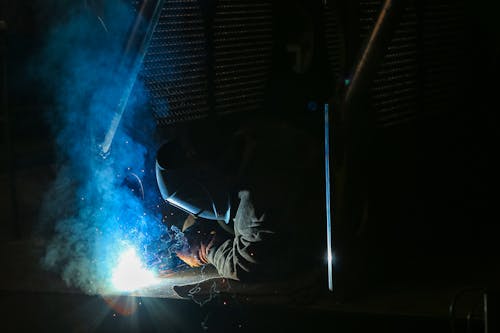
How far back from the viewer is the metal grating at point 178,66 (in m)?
6.26

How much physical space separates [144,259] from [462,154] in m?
3.70

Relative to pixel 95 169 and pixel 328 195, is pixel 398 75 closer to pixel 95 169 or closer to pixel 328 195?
pixel 328 195

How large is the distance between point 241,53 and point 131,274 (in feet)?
7.49

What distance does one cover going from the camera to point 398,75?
25.9 feet

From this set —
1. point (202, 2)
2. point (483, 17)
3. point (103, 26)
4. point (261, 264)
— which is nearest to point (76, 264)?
point (261, 264)

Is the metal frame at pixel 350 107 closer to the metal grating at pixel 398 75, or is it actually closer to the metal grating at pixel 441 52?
the metal grating at pixel 398 75

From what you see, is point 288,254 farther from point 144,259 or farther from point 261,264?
point 144,259

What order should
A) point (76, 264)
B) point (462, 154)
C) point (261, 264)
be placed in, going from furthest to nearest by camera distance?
1. point (462, 154)
2. point (76, 264)
3. point (261, 264)

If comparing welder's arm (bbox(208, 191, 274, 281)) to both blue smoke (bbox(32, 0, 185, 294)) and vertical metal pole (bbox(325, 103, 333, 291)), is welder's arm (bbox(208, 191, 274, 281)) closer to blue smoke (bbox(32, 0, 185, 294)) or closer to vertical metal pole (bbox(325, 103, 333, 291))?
vertical metal pole (bbox(325, 103, 333, 291))

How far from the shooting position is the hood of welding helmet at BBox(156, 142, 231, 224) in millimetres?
5980

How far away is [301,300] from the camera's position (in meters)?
5.36

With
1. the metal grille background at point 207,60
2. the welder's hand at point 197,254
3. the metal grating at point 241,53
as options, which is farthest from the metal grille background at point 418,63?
the welder's hand at point 197,254

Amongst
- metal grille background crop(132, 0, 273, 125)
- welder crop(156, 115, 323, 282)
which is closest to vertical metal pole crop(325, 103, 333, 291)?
welder crop(156, 115, 323, 282)

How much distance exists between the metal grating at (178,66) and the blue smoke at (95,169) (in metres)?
0.15
